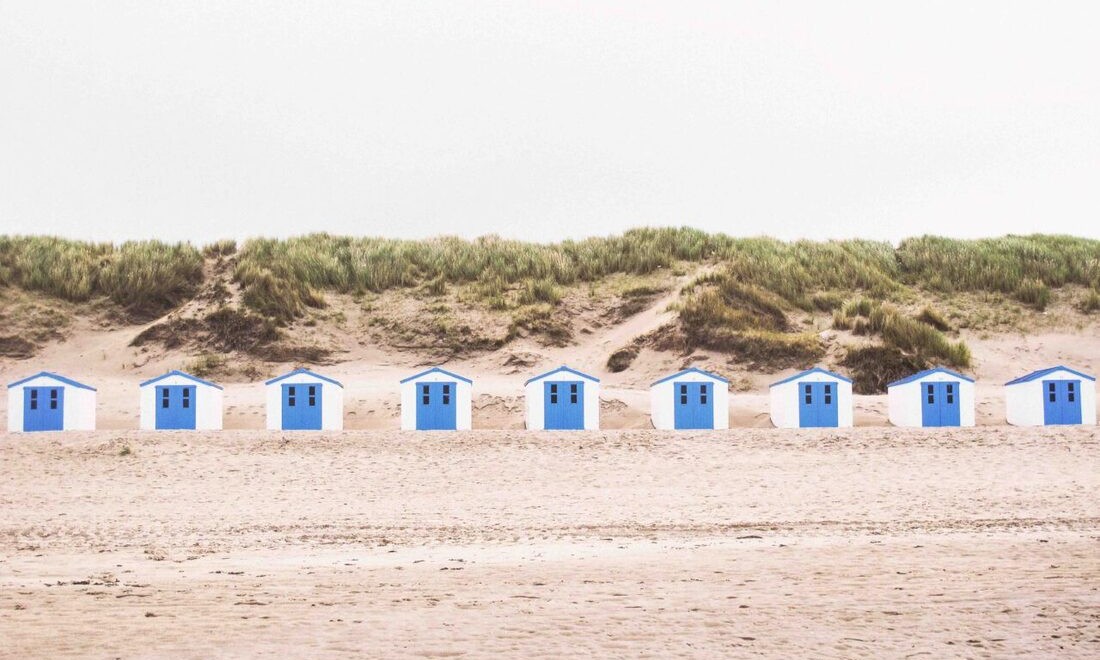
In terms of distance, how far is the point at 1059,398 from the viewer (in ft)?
92.8

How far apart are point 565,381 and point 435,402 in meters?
3.21

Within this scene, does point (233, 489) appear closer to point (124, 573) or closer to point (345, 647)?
point (124, 573)

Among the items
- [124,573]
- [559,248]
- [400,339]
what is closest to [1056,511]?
[124,573]

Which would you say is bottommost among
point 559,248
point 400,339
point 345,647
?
point 345,647

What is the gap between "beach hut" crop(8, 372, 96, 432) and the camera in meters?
27.5

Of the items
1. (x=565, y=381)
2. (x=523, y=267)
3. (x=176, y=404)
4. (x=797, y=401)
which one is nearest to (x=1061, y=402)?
(x=797, y=401)

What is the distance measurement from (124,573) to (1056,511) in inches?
501

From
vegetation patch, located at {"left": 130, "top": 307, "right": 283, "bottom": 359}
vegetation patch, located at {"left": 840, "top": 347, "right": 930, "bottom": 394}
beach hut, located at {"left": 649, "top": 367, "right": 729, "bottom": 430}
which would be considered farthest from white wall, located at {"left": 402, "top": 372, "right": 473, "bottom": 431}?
vegetation patch, located at {"left": 840, "top": 347, "right": 930, "bottom": 394}

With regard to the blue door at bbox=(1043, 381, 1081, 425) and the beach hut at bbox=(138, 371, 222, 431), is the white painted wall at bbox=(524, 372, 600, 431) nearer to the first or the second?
the beach hut at bbox=(138, 371, 222, 431)

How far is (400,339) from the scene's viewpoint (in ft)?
135

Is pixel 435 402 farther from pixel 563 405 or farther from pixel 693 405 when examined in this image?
pixel 693 405

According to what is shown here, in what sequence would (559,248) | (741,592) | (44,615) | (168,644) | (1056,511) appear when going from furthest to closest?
(559,248) < (1056,511) < (741,592) < (44,615) < (168,644)

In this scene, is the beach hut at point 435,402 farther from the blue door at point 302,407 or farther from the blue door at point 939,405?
the blue door at point 939,405

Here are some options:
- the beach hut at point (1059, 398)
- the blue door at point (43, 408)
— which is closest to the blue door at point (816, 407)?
the beach hut at point (1059, 398)
